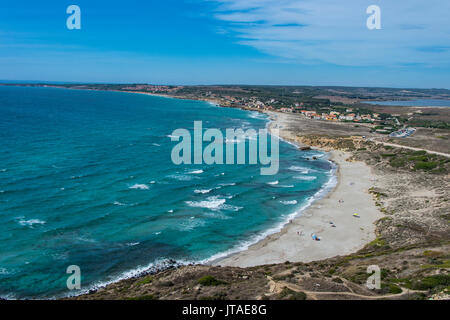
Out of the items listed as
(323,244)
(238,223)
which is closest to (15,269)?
(238,223)

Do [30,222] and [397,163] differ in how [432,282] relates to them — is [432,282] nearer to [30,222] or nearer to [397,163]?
[30,222]

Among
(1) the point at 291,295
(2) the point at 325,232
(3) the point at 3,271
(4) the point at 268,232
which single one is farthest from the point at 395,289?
(3) the point at 3,271

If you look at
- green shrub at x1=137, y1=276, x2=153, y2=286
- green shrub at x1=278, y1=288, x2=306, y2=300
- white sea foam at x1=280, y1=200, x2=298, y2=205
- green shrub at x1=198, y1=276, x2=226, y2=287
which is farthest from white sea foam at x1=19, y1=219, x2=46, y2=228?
white sea foam at x1=280, y1=200, x2=298, y2=205

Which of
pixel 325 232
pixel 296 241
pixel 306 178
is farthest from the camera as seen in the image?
pixel 306 178
